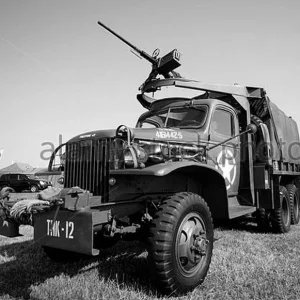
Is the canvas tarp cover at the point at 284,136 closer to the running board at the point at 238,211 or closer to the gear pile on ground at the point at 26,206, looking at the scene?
the running board at the point at 238,211

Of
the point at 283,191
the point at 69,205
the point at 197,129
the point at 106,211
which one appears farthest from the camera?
the point at 283,191

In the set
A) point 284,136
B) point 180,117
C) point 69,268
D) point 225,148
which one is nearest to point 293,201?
point 284,136

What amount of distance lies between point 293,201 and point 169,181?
4.44m

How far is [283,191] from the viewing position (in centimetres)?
642

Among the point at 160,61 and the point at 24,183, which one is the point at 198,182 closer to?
the point at 160,61

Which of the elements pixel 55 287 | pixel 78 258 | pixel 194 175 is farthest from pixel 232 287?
pixel 78 258

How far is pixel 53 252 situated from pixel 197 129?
2682mm

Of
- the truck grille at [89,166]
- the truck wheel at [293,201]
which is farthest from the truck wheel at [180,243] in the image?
the truck wheel at [293,201]

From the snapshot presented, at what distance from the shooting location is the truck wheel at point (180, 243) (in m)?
3.04

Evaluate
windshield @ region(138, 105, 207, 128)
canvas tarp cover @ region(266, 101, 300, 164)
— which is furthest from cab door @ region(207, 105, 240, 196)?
canvas tarp cover @ region(266, 101, 300, 164)

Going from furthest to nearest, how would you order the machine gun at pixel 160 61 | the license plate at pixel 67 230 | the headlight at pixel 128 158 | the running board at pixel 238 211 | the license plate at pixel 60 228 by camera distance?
the machine gun at pixel 160 61, the running board at pixel 238 211, the headlight at pixel 128 158, the license plate at pixel 60 228, the license plate at pixel 67 230

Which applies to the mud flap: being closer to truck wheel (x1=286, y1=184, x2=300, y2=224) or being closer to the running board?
the running board

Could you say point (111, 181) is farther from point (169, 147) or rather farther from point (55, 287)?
point (55, 287)

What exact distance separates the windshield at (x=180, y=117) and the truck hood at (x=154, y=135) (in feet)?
1.03
